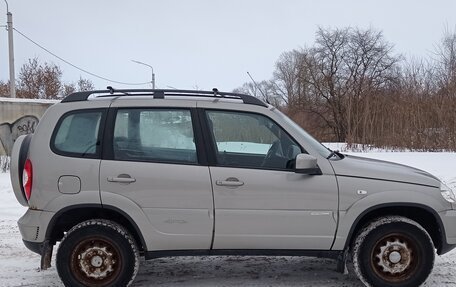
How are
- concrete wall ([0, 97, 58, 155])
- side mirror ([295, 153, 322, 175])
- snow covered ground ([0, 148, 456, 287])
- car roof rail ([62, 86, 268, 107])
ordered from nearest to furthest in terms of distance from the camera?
side mirror ([295, 153, 322, 175])
car roof rail ([62, 86, 268, 107])
snow covered ground ([0, 148, 456, 287])
concrete wall ([0, 97, 58, 155])

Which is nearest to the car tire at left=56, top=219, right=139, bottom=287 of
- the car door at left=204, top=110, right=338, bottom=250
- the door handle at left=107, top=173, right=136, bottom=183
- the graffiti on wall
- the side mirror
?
the door handle at left=107, top=173, right=136, bottom=183

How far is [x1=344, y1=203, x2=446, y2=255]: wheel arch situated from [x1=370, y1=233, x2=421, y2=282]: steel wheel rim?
0.74 ft

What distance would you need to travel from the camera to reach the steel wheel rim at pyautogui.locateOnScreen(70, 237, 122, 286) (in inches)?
157

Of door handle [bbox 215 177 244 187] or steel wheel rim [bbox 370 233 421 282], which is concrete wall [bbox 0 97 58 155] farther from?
steel wheel rim [bbox 370 233 421 282]

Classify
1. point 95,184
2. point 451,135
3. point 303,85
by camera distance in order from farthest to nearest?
point 303,85, point 451,135, point 95,184

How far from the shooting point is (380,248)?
159 inches

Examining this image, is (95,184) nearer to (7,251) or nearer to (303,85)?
(7,251)

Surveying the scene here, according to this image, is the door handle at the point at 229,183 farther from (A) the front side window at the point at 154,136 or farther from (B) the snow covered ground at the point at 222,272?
(B) the snow covered ground at the point at 222,272

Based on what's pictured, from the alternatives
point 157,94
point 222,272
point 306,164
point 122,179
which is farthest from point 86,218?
point 306,164

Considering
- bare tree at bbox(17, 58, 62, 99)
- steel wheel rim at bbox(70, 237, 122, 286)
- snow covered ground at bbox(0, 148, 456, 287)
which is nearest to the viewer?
steel wheel rim at bbox(70, 237, 122, 286)

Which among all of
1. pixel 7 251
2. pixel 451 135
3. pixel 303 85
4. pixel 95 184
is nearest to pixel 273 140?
pixel 95 184

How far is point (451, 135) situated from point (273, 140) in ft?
43.2

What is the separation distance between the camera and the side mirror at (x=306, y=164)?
12.7ft

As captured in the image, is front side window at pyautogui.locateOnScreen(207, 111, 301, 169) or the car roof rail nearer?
front side window at pyautogui.locateOnScreen(207, 111, 301, 169)
